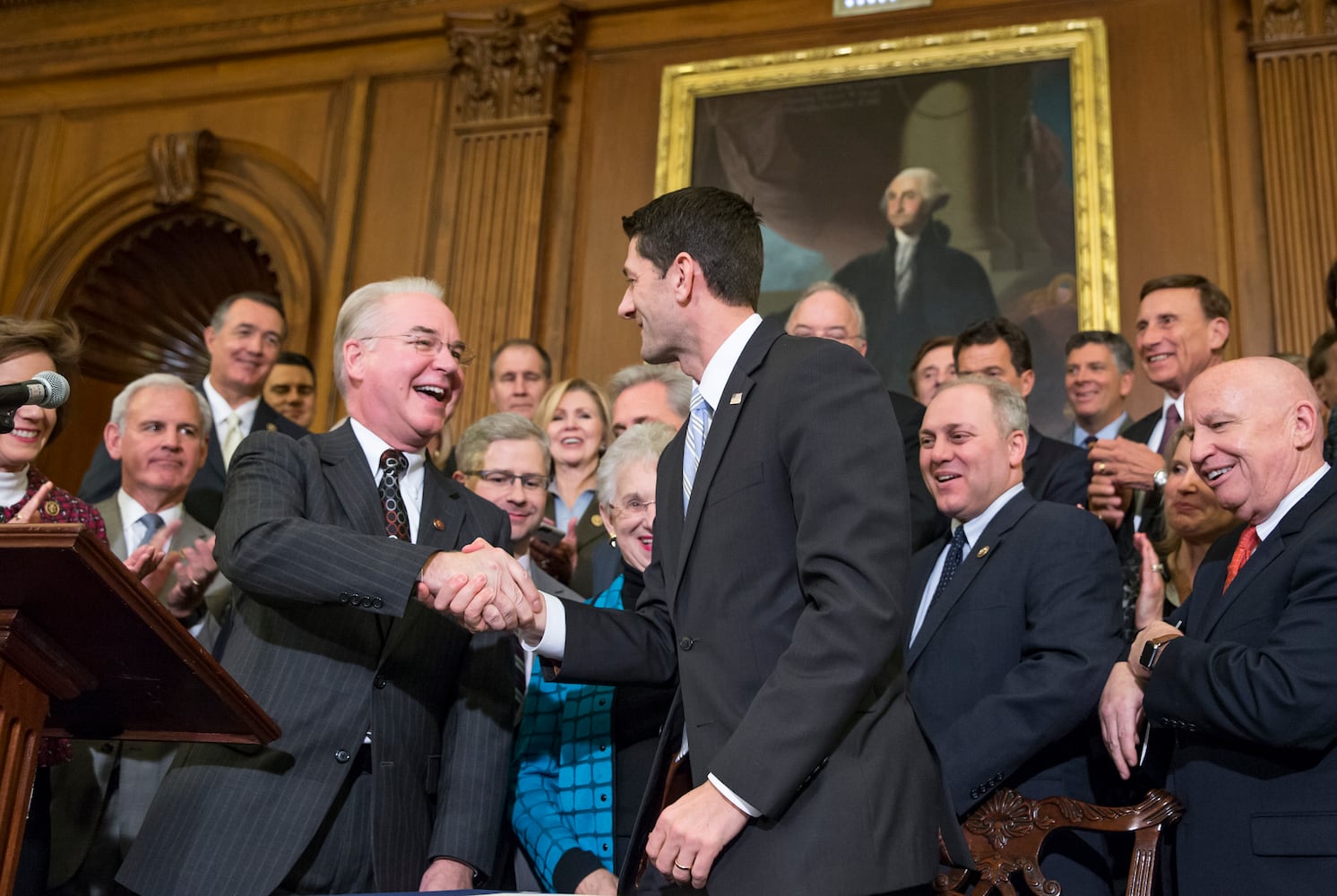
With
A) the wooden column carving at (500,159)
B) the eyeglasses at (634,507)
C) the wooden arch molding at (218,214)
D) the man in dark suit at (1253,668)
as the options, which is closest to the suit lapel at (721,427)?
the eyeglasses at (634,507)

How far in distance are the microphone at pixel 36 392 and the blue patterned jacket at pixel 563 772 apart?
124 centimetres

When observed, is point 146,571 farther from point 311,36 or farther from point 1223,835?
point 311,36

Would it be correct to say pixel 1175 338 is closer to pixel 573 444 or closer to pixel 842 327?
pixel 842 327

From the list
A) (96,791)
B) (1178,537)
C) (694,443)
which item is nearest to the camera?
(694,443)

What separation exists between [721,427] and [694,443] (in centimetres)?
15

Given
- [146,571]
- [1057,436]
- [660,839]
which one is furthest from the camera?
[1057,436]

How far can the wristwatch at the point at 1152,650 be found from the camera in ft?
8.86

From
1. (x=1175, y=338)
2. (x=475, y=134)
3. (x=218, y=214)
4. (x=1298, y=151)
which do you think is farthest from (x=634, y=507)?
(x=218, y=214)

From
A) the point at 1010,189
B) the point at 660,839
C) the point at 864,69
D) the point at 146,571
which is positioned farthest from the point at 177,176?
the point at 660,839

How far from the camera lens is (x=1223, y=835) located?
2.51 meters

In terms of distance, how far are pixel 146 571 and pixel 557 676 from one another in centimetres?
113

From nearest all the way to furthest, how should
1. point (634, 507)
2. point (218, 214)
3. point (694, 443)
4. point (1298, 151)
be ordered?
point (694, 443) < point (634, 507) < point (1298, 151) < point (218, 214)

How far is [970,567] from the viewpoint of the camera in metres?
3.27

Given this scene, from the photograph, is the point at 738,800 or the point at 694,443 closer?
the point at 738,800
